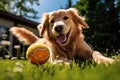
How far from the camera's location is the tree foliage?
30.9 m

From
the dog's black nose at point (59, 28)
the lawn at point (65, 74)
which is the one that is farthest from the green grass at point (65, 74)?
the dog's black nose at point (59, 28)

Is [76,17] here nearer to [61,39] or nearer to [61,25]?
[61,39]

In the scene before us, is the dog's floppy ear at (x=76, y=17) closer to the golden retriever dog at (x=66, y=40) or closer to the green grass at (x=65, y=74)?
the golden retriever dog at (x=66, y=40)

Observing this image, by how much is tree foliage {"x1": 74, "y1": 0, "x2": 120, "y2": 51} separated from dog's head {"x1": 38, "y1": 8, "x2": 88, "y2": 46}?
21.7 meters

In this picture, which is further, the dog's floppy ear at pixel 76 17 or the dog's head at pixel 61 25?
the dog's floppy ear at pixel 76 17

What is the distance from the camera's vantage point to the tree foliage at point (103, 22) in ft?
101

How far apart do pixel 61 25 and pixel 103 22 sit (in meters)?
25.4

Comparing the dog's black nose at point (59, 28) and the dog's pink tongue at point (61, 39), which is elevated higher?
the dog's black nose at point (59, 28)

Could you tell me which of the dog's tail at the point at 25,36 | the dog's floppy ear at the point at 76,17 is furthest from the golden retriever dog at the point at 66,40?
the dog's tail at the point at 25,36

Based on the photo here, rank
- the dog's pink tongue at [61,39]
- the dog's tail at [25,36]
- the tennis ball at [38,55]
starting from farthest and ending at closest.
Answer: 1. the dog's tail at [25,36]
2. the dog's pink tongue at [61,39]
3. the tennis ball at [38,55]

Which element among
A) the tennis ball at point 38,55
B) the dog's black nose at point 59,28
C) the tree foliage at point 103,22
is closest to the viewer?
the tennis ball at point 38,55

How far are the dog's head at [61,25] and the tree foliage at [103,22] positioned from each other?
2166 cm

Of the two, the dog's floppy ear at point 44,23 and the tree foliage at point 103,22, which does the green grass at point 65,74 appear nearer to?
the dog's floppy ear at point 44,23

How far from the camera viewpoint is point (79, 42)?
7.68 m
